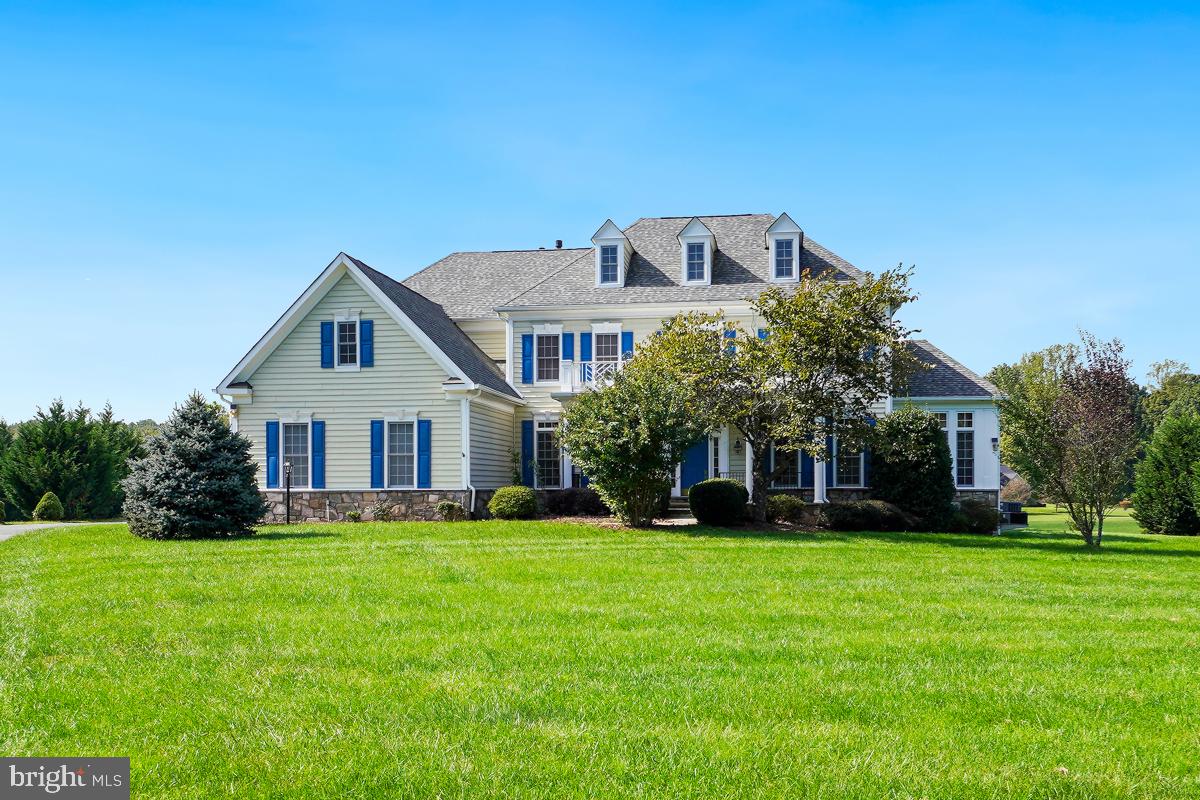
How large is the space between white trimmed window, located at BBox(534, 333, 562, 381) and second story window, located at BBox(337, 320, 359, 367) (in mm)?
5772

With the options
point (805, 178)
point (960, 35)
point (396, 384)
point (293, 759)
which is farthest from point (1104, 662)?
point (396, 384)

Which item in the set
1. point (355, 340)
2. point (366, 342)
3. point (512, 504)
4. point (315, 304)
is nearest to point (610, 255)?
point (366, 342)

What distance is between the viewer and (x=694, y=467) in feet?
91.8

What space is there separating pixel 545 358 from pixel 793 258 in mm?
8146

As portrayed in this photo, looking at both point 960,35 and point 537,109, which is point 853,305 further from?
point 537,109

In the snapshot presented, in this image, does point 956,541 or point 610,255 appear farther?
point 610,255

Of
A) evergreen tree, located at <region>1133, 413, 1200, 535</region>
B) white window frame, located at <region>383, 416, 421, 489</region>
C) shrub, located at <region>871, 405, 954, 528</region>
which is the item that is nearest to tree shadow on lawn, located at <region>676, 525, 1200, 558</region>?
shrub, located at <region>871, 405, 954, 528</region>

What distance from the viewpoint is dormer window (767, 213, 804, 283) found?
28.5 metres

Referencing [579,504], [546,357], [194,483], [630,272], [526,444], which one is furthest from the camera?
[630,272]

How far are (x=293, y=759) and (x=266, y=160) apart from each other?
453 inches

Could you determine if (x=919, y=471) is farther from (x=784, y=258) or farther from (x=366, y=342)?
(x=366, y=342)

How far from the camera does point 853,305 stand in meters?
21.6

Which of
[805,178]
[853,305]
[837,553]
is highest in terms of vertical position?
[805,178]

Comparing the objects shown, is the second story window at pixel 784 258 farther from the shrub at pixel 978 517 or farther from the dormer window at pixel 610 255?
the shrub at pixel 978 517
